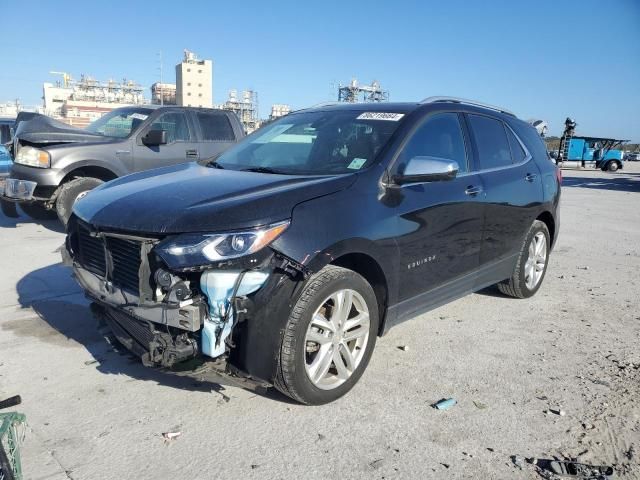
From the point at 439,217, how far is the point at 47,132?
20.4ft

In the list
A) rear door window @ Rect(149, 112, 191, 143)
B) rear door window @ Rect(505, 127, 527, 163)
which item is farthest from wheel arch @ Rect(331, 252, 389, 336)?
rear door window @ Rect(149, 112, 191, 143)

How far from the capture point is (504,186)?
4469 mm

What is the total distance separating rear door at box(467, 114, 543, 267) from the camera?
4309 millimetres

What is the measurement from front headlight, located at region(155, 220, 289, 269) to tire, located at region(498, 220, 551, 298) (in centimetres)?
312

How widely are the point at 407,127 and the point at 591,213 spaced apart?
1019 centimetres

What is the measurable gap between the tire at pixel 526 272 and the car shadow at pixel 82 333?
2.84 m

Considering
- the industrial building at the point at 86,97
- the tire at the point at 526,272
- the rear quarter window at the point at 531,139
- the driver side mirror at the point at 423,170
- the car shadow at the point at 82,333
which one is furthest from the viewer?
the industrial building at the point at 86,97

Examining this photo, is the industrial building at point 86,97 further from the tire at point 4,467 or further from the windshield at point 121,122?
the tire at point 4,467

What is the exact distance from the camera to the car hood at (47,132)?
7.39 meters

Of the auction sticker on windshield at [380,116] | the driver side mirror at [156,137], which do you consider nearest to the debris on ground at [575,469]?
the auction sticker on windshield at [380,116]

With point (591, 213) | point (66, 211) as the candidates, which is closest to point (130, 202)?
point (66, 211)

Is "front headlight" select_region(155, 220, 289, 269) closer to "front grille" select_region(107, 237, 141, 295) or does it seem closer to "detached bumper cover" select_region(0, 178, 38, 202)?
"front grille" select_region(107, 237, 141, 295)

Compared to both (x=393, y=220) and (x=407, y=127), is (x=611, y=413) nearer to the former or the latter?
(x=393, y=220)

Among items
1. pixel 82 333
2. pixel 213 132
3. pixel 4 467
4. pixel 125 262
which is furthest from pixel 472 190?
pixel 213 132
